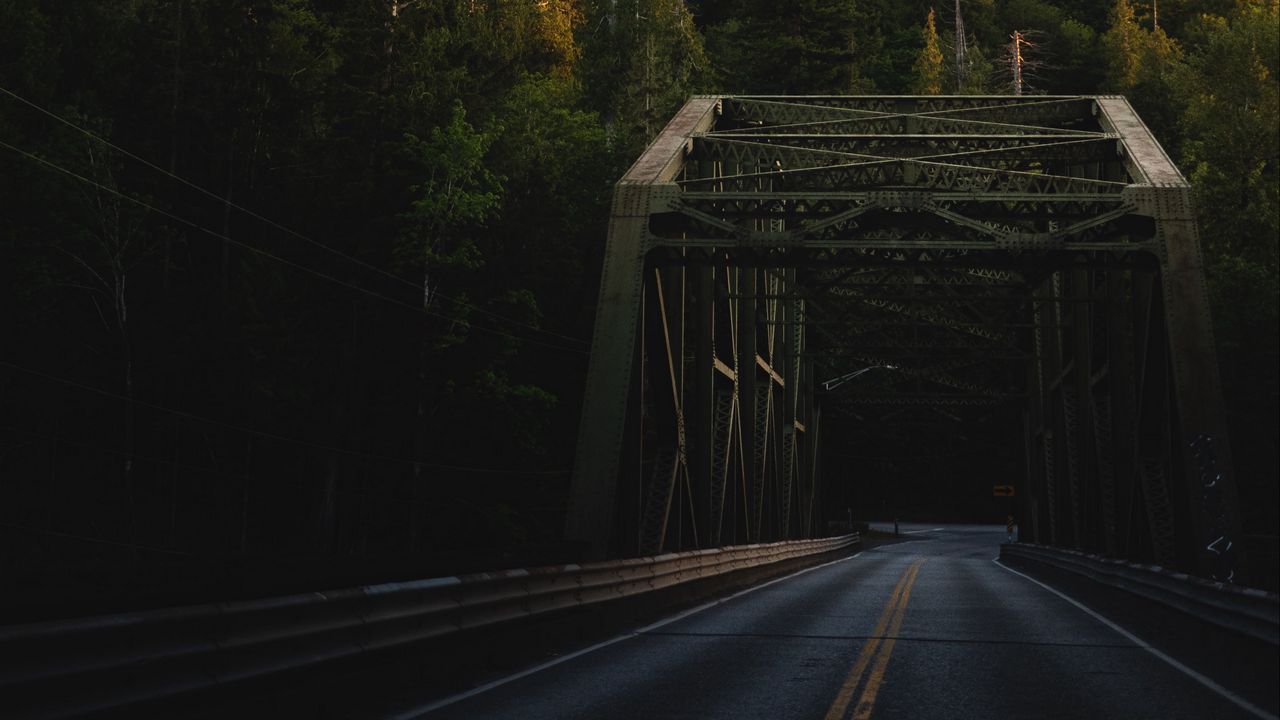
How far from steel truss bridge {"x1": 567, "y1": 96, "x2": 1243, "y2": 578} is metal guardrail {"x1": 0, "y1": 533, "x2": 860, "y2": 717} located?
556cm

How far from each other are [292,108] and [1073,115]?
33.3m

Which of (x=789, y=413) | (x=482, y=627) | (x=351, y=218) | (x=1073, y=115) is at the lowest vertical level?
(x=482, y=627)

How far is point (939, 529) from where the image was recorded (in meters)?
113

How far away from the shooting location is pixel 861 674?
12.8 meters

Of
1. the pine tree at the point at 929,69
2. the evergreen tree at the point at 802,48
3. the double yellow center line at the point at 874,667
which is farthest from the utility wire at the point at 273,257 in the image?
the pine tree at the point at 929,69

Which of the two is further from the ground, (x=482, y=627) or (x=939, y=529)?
(x=939, y=529)

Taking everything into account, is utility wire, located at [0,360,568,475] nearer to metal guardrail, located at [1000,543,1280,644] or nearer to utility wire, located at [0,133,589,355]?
utility wire, located at [0,133,589,355]

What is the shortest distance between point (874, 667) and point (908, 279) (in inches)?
1040

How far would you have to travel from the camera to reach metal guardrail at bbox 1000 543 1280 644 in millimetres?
13773

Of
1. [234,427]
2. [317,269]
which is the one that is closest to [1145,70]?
[317,269]

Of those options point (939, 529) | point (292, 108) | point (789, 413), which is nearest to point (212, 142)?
point (292, 108)

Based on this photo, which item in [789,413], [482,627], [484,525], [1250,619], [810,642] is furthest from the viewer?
[484,525]

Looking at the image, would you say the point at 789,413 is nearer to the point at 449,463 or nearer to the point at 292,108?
the point at 449,463

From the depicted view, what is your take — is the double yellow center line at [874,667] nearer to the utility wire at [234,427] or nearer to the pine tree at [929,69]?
the utility wire at [234,427]
